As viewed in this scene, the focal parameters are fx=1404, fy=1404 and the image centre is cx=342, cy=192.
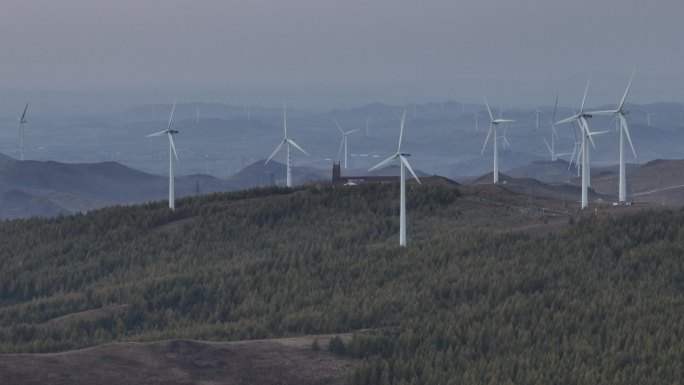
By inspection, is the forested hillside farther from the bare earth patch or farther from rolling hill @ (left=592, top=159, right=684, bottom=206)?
rolling hill @ (left=592, top=159, right=684, bottom=206)

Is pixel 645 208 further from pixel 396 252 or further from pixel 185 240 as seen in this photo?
pixel 185 240

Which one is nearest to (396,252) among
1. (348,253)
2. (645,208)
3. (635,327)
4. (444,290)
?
(348,253)

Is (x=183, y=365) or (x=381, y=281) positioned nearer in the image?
(x=183, y=365)

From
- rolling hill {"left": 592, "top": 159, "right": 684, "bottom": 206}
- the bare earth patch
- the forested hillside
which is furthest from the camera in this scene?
rolling hill {"left": 592, "top": 159, "right": 684, "bottom": 206}

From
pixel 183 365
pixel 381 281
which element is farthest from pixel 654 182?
pixel 183 365

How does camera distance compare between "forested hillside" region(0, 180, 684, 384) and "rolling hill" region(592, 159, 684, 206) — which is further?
"rolling hill" region(592, 159, 684, 206)

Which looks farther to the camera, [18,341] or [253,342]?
[18,341]

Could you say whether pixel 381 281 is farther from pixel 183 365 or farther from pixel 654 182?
pixel 654 182

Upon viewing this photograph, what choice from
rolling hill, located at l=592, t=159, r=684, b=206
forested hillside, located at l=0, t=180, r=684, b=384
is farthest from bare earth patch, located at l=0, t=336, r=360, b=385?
rolling hill, located at l=592, t=159, r=684, b=206

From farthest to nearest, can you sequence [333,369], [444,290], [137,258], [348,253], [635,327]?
[137,258] → [348,253] → [444,290] → [635,327] → [333,369]
